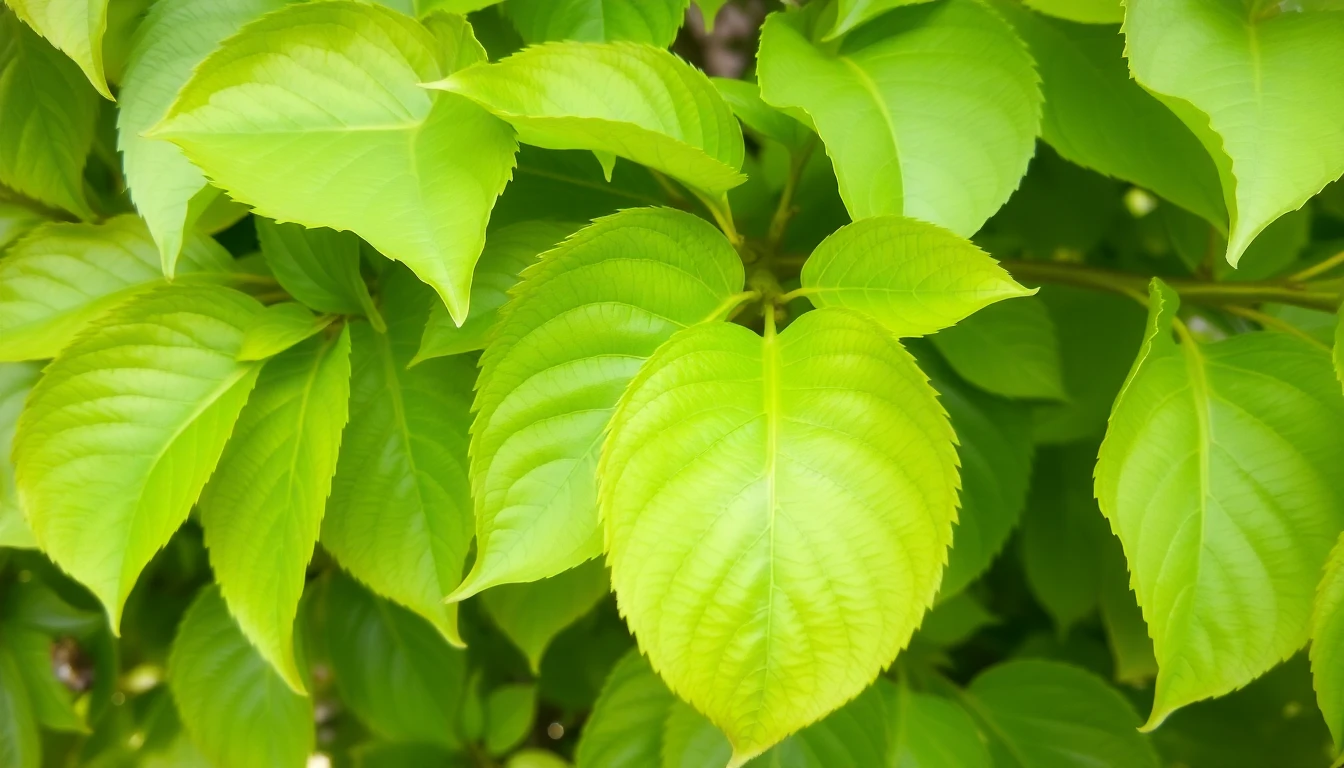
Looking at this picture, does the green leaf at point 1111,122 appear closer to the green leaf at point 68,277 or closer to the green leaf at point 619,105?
the green leaf at point 619,105

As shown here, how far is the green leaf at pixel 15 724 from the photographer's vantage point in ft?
1.95

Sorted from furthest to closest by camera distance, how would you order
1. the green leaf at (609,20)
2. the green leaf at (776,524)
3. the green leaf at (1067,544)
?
1. the green leaf at (1067,544)
2. the green leaf at (609,20)
3. the green leaf at (776,524)

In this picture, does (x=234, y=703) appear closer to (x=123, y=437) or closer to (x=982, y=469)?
(x=123, y=437)

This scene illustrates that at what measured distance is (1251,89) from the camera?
0.35 m

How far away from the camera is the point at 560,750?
0.89 metres

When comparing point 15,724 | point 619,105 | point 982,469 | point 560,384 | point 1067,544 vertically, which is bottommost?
point 15,724

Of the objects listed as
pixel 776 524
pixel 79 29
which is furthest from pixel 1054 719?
pixel 79 29

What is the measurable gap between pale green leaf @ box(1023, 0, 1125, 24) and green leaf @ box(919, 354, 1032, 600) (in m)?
0.21

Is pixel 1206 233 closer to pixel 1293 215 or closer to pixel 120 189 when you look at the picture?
pixel 1293 215

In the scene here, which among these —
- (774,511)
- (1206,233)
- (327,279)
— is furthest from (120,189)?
(1206,233)

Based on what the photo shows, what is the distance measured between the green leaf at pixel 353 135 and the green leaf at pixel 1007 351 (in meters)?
0.31

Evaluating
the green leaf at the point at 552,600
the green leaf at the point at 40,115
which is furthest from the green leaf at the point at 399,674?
the green leaf at the point at 40,115

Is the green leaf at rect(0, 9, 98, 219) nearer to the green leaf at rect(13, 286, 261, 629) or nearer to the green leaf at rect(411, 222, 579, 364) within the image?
the green leaf at rect(13, 286, 261, 629)

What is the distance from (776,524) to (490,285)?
186 millimetres
